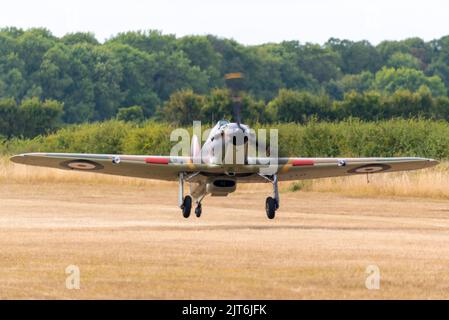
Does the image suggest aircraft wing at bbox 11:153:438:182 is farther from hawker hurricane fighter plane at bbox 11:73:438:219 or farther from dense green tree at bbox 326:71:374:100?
dense green tree at bbox 326:71:374:100

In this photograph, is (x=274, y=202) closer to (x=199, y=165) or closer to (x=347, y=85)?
(x=199, y=165)

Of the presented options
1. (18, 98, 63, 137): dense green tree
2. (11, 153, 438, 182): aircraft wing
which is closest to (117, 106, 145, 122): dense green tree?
(18, 98, 63, 137): dense green tree

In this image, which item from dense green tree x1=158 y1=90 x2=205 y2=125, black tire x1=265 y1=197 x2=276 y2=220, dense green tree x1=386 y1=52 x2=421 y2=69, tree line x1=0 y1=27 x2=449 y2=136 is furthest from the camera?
dense green tree x1=386 y1=52 x2=421 y2=69

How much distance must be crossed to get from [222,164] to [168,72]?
91.3m

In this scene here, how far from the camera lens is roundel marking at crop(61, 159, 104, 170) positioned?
24.7 m

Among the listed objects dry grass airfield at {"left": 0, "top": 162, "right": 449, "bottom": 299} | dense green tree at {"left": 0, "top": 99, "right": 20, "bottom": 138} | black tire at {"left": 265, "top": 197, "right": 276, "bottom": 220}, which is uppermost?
dense green tree at {"left": 0, "top": 99, "right": 20, "bottom": 138}

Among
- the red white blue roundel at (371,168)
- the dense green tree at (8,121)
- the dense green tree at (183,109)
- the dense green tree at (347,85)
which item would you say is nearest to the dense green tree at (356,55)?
the dense green tree at (347,85)

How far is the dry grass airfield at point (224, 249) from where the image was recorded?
13.1 m

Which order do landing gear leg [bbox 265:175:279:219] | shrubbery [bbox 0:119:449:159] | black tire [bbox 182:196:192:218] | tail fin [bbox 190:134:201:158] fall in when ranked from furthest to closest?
shrubbery [bbox 0:119:449:159]
black tire [bbox 182:196:192:218]
tail fin [bbox 190:134:201:158]
landing gear leg [bbox 265:175:279:219]

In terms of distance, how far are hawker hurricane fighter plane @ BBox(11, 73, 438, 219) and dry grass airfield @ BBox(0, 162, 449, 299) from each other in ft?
2.93

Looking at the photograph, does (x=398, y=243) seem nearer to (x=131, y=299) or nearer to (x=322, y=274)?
(x=322, y=274)

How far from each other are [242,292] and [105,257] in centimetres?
412

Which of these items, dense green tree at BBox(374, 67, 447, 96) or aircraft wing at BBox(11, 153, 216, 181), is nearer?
aircraft wing at BBox(11, 153, 216, 181)
